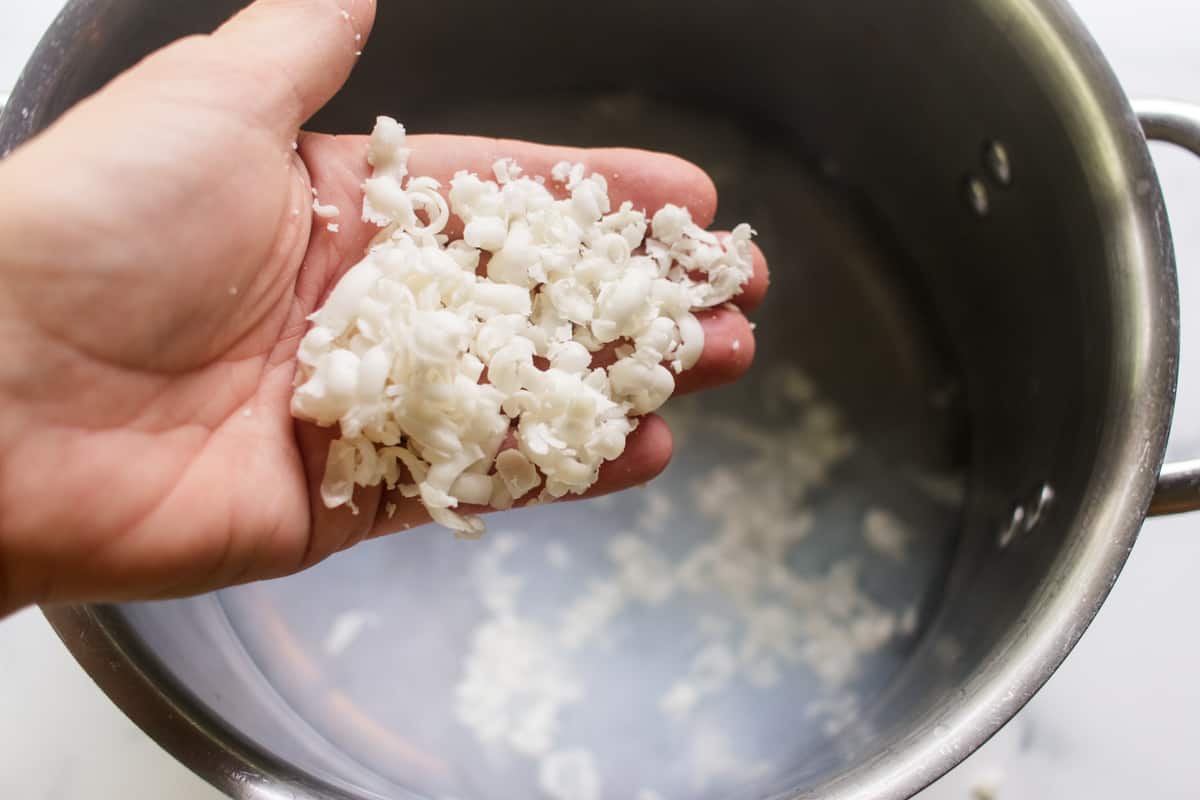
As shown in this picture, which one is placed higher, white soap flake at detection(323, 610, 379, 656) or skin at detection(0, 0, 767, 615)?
skin at detection(0, 0, 767, 615)

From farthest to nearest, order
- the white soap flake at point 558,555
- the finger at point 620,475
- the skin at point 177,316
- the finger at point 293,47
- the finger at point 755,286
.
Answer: the white soap flake at point 558,555 → the finger at point 755,286 → the finger at point 620,475 → the finger at point 293,47 → the skin at point 177,316

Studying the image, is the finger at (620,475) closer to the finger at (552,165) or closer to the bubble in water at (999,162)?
the finger at (552,165)

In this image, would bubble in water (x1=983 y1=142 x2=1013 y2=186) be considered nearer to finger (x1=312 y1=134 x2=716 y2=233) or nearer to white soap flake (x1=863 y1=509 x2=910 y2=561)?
finger (x1=312 y1=134 x2=716 y2=233)

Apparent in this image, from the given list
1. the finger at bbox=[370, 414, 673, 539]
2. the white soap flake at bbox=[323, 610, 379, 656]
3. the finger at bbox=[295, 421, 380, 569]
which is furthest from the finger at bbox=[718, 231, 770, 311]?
the white soap flake at bbox=[323, 610, 379, 656]

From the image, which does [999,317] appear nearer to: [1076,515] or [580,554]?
[1076,515]

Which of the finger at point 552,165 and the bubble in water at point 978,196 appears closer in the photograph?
the finger at point 552,165

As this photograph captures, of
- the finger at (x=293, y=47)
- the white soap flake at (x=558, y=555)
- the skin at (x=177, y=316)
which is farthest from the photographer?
the white soap flake at (x=558, y=555)

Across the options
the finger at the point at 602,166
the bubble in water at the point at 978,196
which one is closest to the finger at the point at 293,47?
the finger at the point at 602,166
